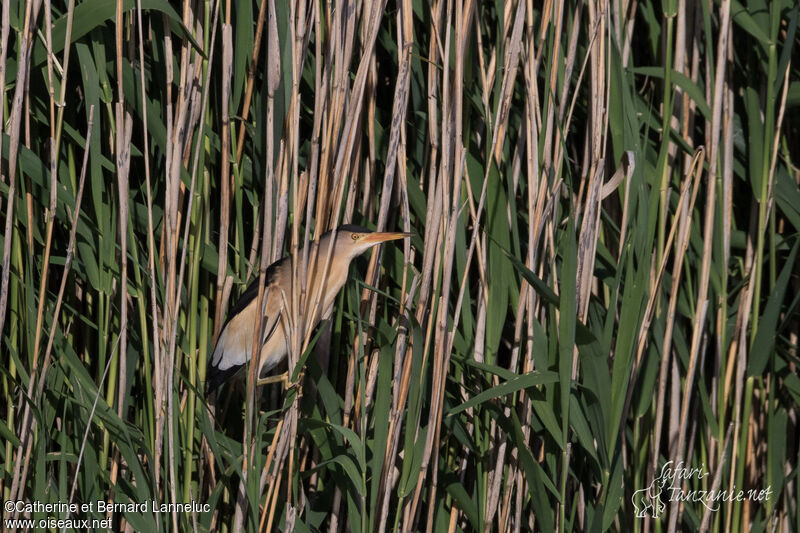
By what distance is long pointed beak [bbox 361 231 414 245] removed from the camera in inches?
62.9

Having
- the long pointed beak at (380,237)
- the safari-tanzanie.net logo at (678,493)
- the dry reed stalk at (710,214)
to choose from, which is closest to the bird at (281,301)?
the long pointed beak at (380,237)

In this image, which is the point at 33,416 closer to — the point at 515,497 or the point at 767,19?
the point at 515,497

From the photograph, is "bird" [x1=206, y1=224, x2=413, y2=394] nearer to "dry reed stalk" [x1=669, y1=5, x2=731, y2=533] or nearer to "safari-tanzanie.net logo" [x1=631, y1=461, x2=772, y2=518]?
"dry reed stalk" [x1=669, y1=5, x2=731, y2=533]

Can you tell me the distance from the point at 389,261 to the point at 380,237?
0.16 metres

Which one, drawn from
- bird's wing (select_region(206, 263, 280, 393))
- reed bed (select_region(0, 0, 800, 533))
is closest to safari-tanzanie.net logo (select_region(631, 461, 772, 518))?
reed bed (select_region(0, 0, 800, 533))

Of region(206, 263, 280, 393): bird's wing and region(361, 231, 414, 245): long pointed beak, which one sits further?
region(206, 263, 280, 393): bird's wing

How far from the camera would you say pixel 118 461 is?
1681 millimetres

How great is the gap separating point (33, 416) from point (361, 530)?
2.06ft

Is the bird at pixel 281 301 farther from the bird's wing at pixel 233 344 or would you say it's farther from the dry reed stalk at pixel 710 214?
the dry reed stalk at pixel 710 214

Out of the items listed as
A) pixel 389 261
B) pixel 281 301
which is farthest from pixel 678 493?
pixel 281 301

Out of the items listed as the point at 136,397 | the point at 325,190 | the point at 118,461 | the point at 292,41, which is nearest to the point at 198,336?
the point at 136,397

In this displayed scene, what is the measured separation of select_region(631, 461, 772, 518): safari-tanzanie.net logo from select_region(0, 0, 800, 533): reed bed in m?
0.01

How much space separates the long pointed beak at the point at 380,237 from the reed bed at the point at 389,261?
0.13 ft

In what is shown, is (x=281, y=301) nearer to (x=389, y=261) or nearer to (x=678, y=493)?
(x=389, y=261)
